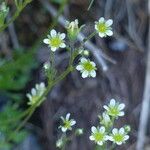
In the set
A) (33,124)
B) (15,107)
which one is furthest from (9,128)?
(33,124)

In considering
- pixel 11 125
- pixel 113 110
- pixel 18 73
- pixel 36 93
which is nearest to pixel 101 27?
pixel 113 110

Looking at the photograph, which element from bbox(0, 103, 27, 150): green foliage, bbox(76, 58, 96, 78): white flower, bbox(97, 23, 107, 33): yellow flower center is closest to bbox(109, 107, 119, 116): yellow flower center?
bbox(76, 58, 96, 78): white flower

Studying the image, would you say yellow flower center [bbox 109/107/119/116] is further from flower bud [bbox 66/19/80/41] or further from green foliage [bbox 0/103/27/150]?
green foliage [bbox 0/103/27/150]

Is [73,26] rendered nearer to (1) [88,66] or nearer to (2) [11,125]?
(1) [88,66]

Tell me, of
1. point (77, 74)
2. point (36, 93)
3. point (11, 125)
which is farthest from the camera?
point (77, 74)

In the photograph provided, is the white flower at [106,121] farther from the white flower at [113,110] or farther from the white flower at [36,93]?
the white flower at [36,93]
